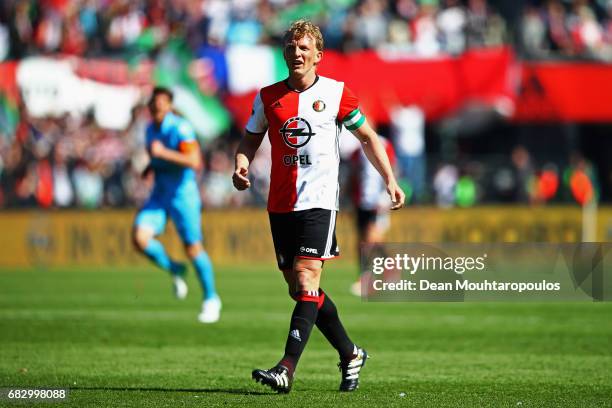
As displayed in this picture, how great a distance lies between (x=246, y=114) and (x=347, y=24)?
344 cm

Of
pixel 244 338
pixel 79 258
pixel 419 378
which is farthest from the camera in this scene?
pixel 79 258

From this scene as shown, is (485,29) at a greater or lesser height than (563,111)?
greater

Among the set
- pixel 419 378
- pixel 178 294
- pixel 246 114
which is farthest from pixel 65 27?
pixel 419 378

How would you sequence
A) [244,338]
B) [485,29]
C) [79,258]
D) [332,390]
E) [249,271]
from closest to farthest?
[332,390] < [244,338] < [249,271] < [79,258] < [485,29]

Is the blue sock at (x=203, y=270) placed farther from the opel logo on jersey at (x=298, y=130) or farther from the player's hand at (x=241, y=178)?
the opel logo on jersey at (x=298, y=130)

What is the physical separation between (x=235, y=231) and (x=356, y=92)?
434 centimetres

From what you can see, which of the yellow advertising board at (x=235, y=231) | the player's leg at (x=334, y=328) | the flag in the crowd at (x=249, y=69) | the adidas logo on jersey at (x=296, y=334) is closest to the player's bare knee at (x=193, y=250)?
the player's leg at (x=334, y=328)

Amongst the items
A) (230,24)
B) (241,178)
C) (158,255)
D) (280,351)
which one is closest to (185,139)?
(158,255)

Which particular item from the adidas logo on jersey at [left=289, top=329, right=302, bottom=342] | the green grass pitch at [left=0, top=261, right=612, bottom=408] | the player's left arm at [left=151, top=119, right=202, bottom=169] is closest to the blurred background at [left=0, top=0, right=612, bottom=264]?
the green grass pitch at [left=0, top=261, right=612, bottom=408]

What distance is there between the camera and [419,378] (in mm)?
8938

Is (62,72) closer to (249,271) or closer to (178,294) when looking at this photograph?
(249,271)

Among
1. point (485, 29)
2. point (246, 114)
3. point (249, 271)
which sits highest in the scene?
point (485, 29)

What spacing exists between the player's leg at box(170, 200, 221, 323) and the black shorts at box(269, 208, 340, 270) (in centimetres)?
527

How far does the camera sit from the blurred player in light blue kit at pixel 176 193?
13102 mm
